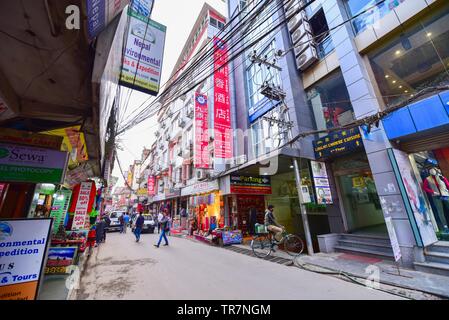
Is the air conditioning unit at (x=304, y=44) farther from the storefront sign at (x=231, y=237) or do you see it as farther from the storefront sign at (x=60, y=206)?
the storefront sign at (x=60, y=206)

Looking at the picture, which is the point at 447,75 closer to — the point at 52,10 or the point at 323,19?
the point at 323,19

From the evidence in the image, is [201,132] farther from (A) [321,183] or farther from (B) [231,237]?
(A) [321,183]

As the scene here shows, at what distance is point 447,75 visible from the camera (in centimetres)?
615

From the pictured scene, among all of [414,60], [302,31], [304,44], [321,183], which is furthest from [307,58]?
[321,183]

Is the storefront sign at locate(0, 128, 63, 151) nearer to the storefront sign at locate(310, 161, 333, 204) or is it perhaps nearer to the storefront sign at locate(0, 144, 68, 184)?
the storefront sign at locate(0, 144, 68, 184)

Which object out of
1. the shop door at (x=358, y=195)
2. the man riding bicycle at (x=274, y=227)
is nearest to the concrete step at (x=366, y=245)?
the shop door at (x=358, y=195)

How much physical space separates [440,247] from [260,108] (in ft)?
32.2

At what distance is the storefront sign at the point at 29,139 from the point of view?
3.54 metres

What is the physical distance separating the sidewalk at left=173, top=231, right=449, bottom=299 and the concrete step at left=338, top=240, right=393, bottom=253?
493 millimetres

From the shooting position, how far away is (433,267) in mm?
4910

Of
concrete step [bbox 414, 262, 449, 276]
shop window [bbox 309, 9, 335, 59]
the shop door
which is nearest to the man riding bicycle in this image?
the shop door
